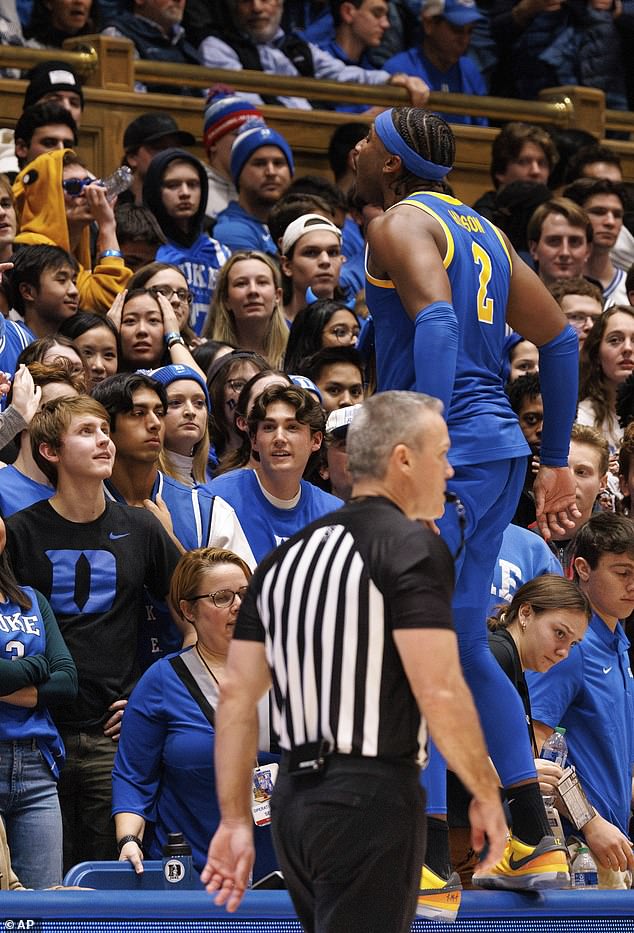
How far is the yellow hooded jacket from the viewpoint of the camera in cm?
795

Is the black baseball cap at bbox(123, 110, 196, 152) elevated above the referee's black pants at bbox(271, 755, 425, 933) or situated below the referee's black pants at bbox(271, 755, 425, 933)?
above

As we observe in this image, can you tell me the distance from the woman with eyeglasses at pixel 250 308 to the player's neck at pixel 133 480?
1561 millimetres

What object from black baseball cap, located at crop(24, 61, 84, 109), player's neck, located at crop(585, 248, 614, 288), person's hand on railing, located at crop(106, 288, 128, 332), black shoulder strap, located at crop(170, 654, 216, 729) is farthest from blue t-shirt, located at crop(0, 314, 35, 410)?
player's neck, located at crop(585, 248, 614, 288)

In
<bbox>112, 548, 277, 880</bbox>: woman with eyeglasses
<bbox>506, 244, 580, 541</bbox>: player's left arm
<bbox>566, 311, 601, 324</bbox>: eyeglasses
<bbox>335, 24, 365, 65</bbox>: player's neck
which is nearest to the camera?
<bbox>506, 244, 580, 541</bbox>: player's left arm

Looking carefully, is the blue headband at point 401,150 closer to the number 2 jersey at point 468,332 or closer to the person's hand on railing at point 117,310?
the number 2 jersey at point 468,332

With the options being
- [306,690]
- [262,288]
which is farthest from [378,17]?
[306,690]

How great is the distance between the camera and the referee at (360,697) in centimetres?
348

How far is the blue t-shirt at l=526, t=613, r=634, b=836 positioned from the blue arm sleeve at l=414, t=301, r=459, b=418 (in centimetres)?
182

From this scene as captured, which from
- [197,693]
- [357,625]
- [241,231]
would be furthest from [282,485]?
[241,231]

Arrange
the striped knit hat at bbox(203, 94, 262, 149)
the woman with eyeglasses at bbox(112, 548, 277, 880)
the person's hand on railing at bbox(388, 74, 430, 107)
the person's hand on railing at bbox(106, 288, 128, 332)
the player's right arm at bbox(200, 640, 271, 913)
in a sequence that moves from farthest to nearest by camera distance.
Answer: the person's hand on railing at bbox(388, 74, 430, 107), the striped knit hat at bbox(203, 94, 262, 149), the person's hand on railing at bbox(106, 288, 128, 332), the woman with eyeglasses at bbox(112, 548, 277, 880), the player's right arm at bbox(200, 640, 271, 913)

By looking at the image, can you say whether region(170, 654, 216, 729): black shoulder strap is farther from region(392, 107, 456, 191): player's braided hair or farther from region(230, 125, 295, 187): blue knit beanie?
region(230, 125, 295, 187): blue knit beanie

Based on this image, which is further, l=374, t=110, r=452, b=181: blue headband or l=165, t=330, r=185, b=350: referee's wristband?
l=165, t=330, r=185, b=350: referee's wristband

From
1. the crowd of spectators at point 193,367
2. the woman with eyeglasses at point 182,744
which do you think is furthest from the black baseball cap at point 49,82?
the woman with eyeglasses at point 182,744

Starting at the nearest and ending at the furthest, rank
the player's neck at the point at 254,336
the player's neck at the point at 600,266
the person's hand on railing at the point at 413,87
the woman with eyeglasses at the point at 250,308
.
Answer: the woman with eyeglasses at the point at 250,308 → the player's neck at the point at 254,336 → the player's neck at the point at 600,266 → the person's hand on railing at the point at 413,87
